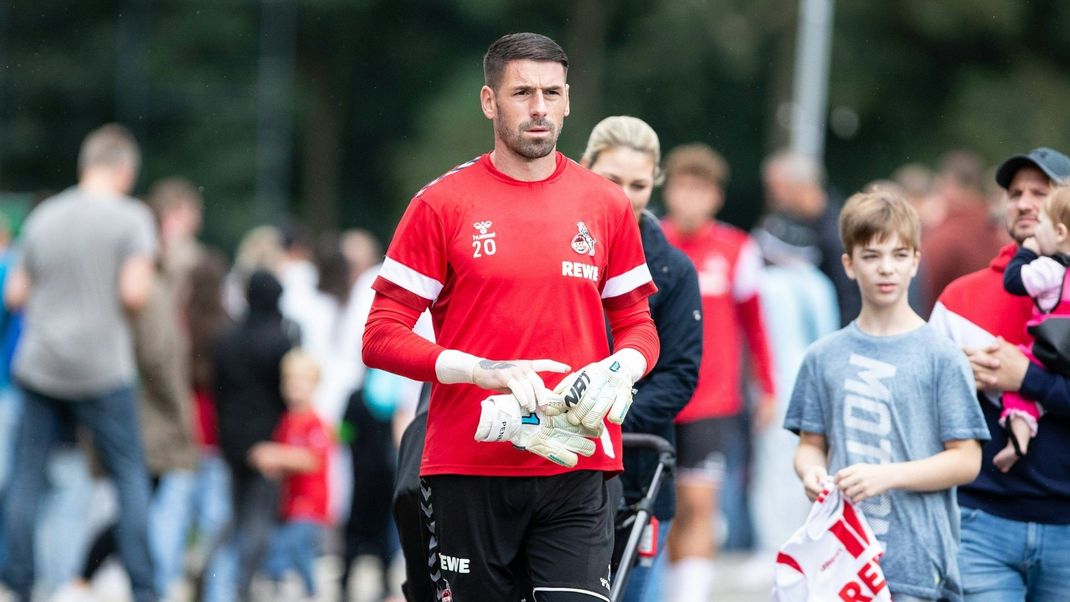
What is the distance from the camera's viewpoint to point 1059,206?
5.36 m

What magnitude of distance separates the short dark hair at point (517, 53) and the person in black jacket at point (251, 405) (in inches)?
210

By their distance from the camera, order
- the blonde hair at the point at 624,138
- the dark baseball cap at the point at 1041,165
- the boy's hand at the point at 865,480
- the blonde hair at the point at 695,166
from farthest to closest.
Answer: the blonde hair at the point at 695,166, the blonde hair at the point at 624,138, the dark baseball cap at the point at 1041,165, the boy's hand at the point at 865,480

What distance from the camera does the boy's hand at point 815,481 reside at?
5.27 metres

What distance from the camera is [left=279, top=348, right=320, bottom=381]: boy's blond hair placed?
32.6 ft

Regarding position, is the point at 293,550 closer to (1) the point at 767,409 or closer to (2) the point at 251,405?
(2) the point at 251,405

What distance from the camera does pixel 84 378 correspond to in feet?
29.7

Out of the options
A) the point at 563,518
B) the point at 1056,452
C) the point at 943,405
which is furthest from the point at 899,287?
the point at 563,518

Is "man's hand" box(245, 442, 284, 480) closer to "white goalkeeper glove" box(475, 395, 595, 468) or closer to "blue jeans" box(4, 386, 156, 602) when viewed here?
"blue jeans" box(4, 386, 156, 602)

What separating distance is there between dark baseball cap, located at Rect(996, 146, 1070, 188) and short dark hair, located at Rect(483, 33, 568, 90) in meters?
1.73

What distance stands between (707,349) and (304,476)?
266 cm

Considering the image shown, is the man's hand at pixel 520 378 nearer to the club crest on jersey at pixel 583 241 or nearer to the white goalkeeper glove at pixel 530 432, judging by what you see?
the white goalkeeper glove at pixel 530 432

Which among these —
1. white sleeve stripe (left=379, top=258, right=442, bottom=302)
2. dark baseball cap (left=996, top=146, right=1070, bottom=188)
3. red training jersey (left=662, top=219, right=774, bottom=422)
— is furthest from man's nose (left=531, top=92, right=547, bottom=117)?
red training jersey (left=662, top=219, right=774, bottom=422)

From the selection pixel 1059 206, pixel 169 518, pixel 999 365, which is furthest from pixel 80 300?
pixel 1059 206

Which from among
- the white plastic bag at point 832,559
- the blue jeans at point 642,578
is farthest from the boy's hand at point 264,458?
the white plastic bag at point 832,559
